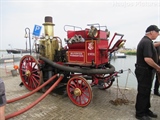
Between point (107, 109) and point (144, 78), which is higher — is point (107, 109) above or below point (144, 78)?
below

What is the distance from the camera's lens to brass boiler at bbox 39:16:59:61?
16.4 feet

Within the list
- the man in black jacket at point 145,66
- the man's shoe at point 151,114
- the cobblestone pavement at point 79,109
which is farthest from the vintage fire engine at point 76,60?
the man's shoe at point 151,114

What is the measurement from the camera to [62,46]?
17.2 feet

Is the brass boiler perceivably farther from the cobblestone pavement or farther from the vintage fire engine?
the cobblestone pavement

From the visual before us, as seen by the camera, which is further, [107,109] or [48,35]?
[48,35]

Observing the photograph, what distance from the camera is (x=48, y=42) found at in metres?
4.99

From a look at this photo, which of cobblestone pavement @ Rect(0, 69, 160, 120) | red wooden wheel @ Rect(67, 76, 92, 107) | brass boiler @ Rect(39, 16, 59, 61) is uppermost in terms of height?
brass boiler @ Rect(39, 16, 59, 61)

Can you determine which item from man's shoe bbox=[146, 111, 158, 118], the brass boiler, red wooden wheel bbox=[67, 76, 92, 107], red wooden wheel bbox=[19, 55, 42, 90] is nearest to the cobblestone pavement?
red wooden wheel bbox=[67, 76, 92, 107]

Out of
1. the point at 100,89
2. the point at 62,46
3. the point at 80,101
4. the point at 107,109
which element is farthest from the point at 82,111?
the point at 62,46

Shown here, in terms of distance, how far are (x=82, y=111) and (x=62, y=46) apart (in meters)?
2.42

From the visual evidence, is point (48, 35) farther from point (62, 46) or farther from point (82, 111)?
point (82, 111)

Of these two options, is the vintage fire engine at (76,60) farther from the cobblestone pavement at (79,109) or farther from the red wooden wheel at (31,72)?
the cobblestone pavement at (79,109)

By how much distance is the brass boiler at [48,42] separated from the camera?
500 cm

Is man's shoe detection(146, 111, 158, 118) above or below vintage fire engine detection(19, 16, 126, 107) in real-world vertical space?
below
